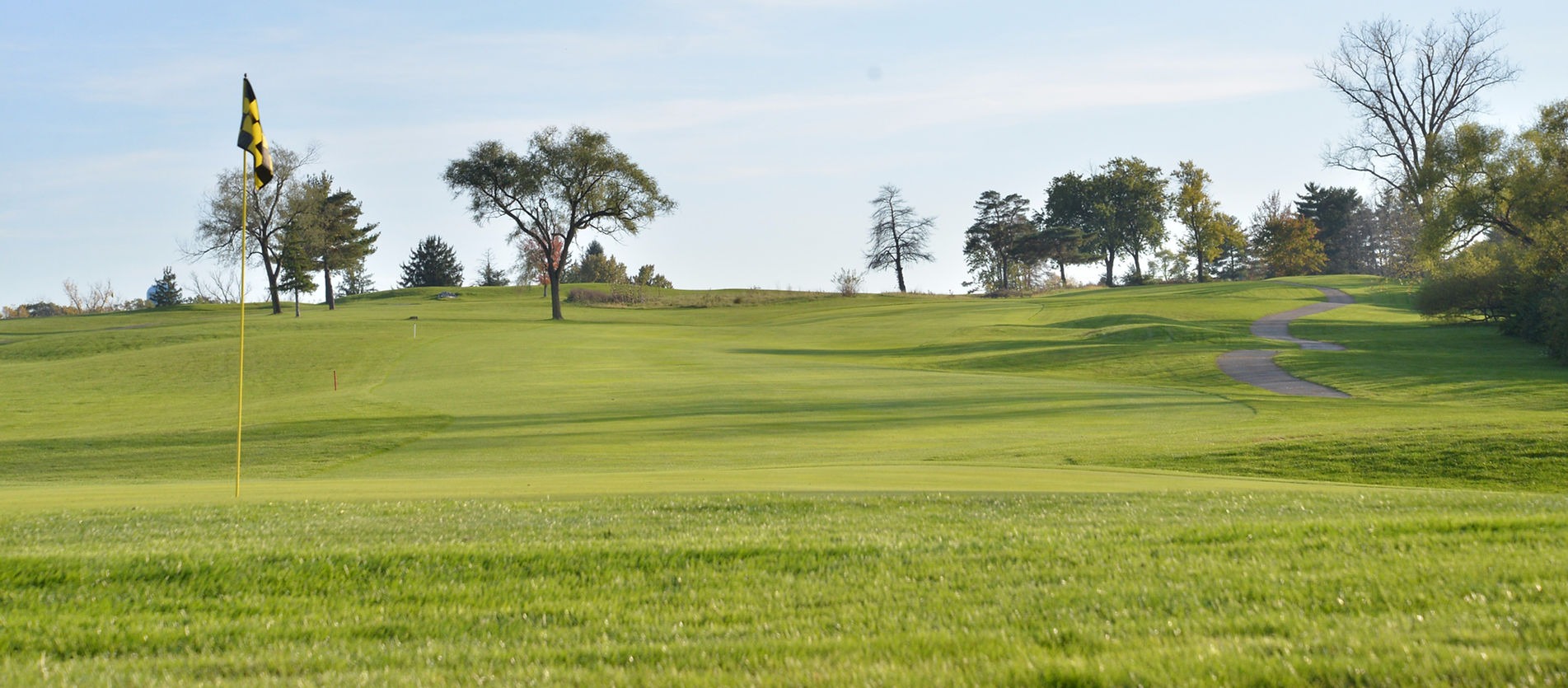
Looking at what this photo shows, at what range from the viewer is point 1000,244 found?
10631 centimetres

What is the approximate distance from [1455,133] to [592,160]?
50.2 m

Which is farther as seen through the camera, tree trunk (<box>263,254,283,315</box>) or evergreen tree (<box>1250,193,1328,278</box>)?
evergreen tree (<box>1250,193,1328,278</box>)

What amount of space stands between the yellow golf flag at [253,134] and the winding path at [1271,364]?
28750mm

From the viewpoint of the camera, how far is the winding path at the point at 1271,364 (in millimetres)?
33219

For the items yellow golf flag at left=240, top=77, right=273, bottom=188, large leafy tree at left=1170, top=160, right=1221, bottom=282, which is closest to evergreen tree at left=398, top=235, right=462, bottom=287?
large leafy tree at left=1170, top=160, right=1221, bottom=282

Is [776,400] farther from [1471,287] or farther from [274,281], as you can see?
[274,281]

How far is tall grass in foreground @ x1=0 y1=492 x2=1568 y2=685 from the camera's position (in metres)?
5.04

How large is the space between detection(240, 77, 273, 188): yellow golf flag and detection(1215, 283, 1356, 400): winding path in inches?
1132

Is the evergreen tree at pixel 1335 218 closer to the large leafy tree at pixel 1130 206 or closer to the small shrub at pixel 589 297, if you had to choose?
the large leafy tree at pixel 1130 206

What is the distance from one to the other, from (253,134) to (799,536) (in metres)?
10.2

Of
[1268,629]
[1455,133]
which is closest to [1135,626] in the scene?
[1268,629]

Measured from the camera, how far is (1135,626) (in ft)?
18.4

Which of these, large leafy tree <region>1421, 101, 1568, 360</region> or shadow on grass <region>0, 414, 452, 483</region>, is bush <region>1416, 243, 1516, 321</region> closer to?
large leafy tree <region>1421, 101, 1568, 360</region>

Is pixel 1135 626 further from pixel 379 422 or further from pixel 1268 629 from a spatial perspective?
pixel 379 422
